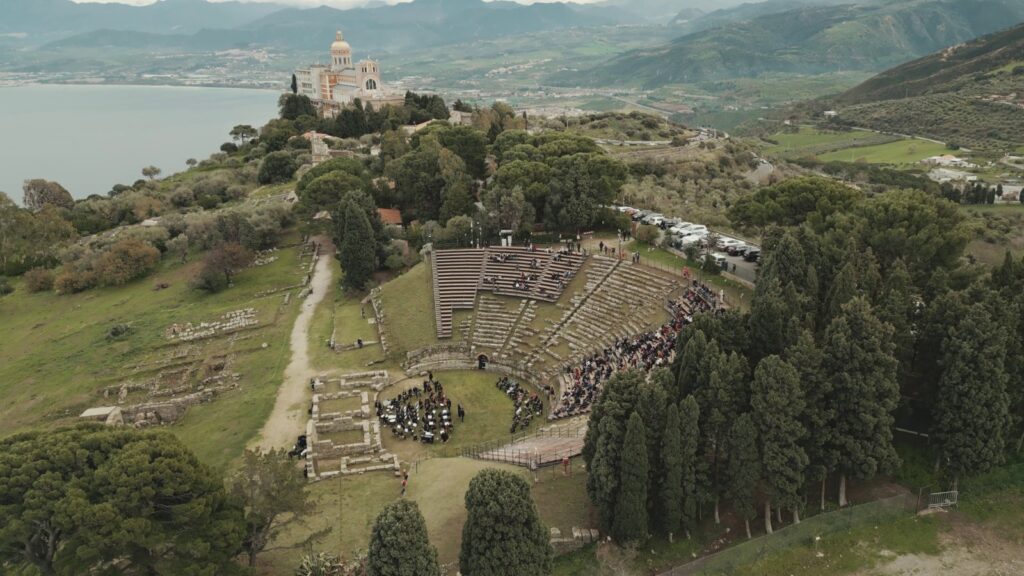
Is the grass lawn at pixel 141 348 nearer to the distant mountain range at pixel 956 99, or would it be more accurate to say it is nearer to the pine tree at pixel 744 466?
the pine tree at pixel 744 466

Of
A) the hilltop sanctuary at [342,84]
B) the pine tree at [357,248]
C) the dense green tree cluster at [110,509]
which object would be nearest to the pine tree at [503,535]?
the dense green tree cluster at [110,509]

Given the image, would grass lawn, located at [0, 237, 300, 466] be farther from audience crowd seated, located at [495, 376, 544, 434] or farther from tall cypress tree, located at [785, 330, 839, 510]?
tall cypress tree, located at [785, 330, 839, 510]

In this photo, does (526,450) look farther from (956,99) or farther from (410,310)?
(956,99)

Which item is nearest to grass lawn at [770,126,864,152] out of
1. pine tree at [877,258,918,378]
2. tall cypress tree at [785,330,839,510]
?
pine tree at [877,258,918,378]

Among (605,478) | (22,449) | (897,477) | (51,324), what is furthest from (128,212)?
(897,477)

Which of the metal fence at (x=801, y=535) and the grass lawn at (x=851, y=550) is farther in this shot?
the metal fence at (x=801, y=535)

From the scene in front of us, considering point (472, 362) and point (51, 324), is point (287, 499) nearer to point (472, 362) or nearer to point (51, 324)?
point (472, 362)
